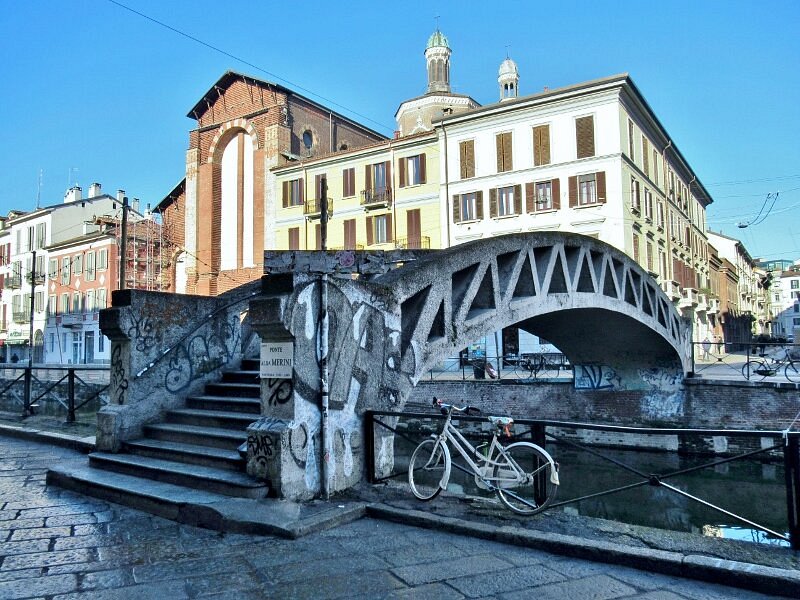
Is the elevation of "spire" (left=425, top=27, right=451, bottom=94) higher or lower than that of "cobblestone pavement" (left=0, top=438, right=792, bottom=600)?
higher

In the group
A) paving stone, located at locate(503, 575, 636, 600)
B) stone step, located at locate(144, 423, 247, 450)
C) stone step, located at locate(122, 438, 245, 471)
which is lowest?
paving stone, located at locate(503, 575, 636, 600)

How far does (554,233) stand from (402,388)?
5.02 metres

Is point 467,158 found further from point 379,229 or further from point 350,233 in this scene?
point 350,233

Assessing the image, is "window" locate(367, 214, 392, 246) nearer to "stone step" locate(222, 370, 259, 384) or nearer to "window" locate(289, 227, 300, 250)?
"window" locate(289, 227, 300, 250)

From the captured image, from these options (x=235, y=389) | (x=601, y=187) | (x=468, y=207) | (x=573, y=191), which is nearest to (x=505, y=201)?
(x=468, y=207)

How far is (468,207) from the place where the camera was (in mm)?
32031

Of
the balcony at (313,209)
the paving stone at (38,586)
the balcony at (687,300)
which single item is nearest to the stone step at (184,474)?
the paving stone at (38,586)

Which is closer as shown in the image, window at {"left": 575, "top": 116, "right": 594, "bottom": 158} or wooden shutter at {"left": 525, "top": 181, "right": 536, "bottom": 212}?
window at {"left": 575, "top": 116, "right": 594, "bottom": 158}

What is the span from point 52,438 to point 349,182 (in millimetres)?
28012

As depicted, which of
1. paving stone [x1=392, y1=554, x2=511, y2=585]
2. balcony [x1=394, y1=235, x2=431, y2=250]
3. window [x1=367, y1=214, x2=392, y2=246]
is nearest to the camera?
paving stone [x1=392, y1=554, x2=511, y2=585]

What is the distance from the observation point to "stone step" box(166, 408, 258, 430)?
6.73m

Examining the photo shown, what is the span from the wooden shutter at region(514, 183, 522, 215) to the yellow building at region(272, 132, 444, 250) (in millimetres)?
4022

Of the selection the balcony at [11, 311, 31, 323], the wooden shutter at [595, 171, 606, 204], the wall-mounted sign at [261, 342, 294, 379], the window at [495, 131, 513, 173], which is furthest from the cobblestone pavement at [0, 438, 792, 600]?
the balcony at [11, 311, 31, 323]

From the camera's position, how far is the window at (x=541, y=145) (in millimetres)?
30047
